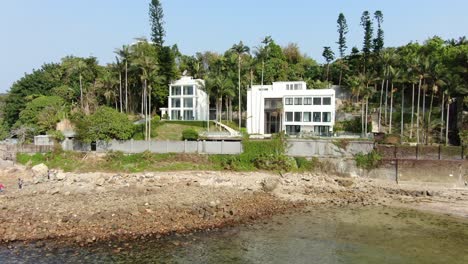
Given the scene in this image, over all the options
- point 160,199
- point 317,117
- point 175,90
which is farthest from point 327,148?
point 175,90

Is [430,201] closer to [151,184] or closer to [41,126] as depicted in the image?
[151,184]

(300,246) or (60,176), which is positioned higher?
(60,176)

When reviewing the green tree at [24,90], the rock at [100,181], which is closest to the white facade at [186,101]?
the green tree at [24,90]

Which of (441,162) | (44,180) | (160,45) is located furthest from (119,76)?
(441,162)

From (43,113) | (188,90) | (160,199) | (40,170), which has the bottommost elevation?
(160,199)

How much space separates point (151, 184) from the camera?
112ft

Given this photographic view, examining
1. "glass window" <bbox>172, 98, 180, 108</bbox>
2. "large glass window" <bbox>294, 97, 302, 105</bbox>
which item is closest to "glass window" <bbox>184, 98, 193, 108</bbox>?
"glass window" <bbox>172, 98, 180, 108</bbox>

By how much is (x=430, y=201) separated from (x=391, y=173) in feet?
21.0

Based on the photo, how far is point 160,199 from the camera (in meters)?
29.5

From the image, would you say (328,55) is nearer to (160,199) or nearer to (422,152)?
(422,152)

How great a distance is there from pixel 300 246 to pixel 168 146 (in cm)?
2390

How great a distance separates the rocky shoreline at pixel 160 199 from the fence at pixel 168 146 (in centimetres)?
428

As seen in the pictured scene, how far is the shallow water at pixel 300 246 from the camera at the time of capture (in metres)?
20.0

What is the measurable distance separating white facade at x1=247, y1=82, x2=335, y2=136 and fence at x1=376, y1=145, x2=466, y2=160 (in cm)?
1025
